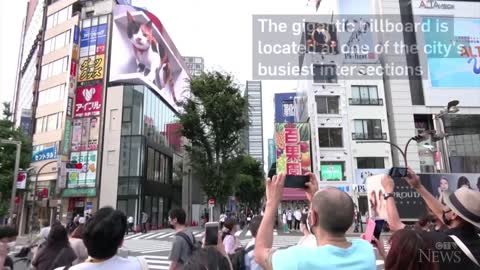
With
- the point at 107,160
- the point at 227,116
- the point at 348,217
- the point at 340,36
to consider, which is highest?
the point at 340,36

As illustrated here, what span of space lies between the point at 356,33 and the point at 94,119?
26.4 meters

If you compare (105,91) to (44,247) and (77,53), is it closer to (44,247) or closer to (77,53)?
(77,53)

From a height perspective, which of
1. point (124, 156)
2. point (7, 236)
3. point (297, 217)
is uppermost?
point (124, 156)

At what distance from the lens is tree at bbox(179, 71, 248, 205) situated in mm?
26391

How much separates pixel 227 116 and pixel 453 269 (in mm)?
24318

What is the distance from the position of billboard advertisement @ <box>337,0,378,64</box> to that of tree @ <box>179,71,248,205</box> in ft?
49.6

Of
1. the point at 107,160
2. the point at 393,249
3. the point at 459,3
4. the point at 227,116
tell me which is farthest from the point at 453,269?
the point at 459,3

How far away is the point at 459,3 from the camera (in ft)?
121

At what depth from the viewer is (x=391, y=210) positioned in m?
3.03

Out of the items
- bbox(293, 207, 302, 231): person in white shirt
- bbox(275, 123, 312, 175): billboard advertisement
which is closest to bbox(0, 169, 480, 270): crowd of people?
bbox(293, 207, 302, 231): person in white shirt

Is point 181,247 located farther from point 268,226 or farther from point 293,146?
point 293,146

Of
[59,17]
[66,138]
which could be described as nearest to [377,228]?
[66,138]

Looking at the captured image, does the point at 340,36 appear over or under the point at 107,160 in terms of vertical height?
over

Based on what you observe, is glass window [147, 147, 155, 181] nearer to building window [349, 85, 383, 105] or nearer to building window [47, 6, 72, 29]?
building window [47, 6, 72, 29]
